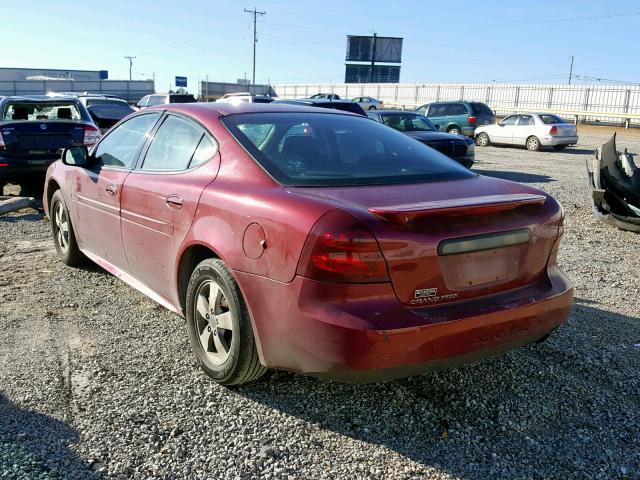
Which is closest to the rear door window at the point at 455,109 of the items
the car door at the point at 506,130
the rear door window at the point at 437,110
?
the rear door window at the point at 437,110

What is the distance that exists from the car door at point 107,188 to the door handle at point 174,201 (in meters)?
0.79

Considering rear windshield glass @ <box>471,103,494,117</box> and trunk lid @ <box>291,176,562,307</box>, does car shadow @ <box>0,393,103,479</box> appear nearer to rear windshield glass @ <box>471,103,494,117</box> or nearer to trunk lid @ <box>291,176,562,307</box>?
trunk lid @ <box>291,176,562,307</box>

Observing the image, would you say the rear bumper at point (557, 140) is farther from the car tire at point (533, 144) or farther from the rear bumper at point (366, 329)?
the rear bumper at point (366, 329)

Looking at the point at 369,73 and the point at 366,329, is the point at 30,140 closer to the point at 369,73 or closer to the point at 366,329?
the point at 366,329

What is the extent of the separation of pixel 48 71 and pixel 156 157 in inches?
3612

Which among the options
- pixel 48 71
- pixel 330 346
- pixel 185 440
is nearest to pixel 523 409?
pixel 330 346

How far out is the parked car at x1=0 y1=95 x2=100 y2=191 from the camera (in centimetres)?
902

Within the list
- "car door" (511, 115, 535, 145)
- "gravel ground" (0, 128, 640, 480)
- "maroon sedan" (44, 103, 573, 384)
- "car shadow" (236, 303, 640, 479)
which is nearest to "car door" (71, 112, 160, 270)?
"maroon sedan" (44, 103, 573, 384)

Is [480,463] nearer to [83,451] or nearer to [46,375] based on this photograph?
[83,451]

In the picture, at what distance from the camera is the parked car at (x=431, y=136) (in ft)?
42.6

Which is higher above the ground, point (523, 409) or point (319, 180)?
point (319, 180)

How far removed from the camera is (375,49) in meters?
80.3

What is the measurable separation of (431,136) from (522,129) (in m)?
10.9

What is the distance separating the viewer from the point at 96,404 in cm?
326
